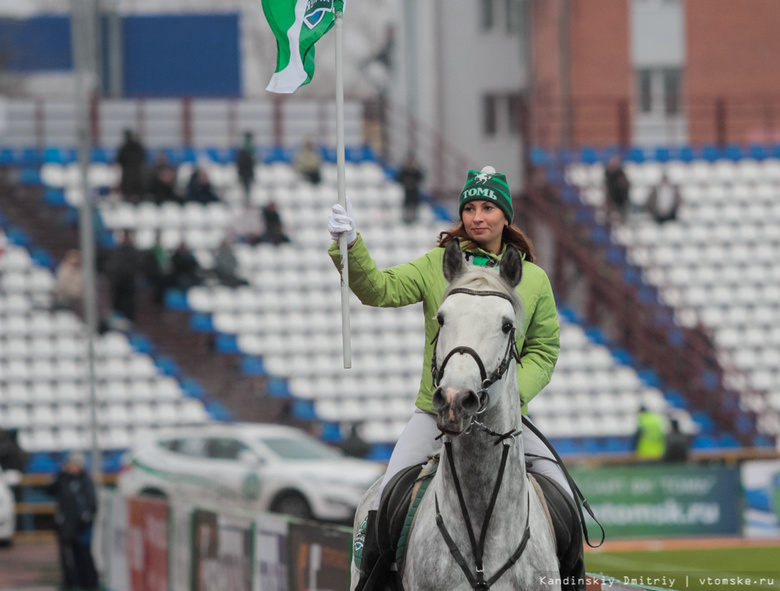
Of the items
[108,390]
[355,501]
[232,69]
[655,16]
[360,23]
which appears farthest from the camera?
[360,23]

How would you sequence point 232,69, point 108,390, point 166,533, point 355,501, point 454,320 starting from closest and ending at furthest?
point 454,320 → point 166,533 → point 355,501 → point 108,390 → point 232,69

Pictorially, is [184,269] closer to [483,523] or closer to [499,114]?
[499,114]

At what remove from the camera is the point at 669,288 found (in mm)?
30469

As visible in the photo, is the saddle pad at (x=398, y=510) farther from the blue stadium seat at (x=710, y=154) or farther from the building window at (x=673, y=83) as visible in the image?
the building window at (x=673, y=83)

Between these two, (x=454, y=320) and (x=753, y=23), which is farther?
(x=753, y=23)

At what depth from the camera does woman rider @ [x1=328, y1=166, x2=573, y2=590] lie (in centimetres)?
601

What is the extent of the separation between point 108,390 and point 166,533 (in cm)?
1390

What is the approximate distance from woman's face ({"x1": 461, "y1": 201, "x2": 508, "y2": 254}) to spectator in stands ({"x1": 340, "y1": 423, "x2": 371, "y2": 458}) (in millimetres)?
18008

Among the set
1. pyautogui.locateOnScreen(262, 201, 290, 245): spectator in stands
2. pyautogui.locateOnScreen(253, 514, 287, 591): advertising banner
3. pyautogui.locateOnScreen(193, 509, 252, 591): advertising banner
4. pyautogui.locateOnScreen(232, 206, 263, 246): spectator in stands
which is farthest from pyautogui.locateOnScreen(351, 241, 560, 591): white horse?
pyautogui.locateOnScreen(232, 206, 263, 246): spectator in stands

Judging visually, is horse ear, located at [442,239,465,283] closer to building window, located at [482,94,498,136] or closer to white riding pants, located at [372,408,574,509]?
white riding pants, located at [372,408,574,509]

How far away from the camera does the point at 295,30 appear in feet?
23.9

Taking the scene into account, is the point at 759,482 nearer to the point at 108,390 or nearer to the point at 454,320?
the point at 108,390

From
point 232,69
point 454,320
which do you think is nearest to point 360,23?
point 232,69

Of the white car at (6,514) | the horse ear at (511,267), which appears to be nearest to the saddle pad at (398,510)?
the horse ear at (511,267)
